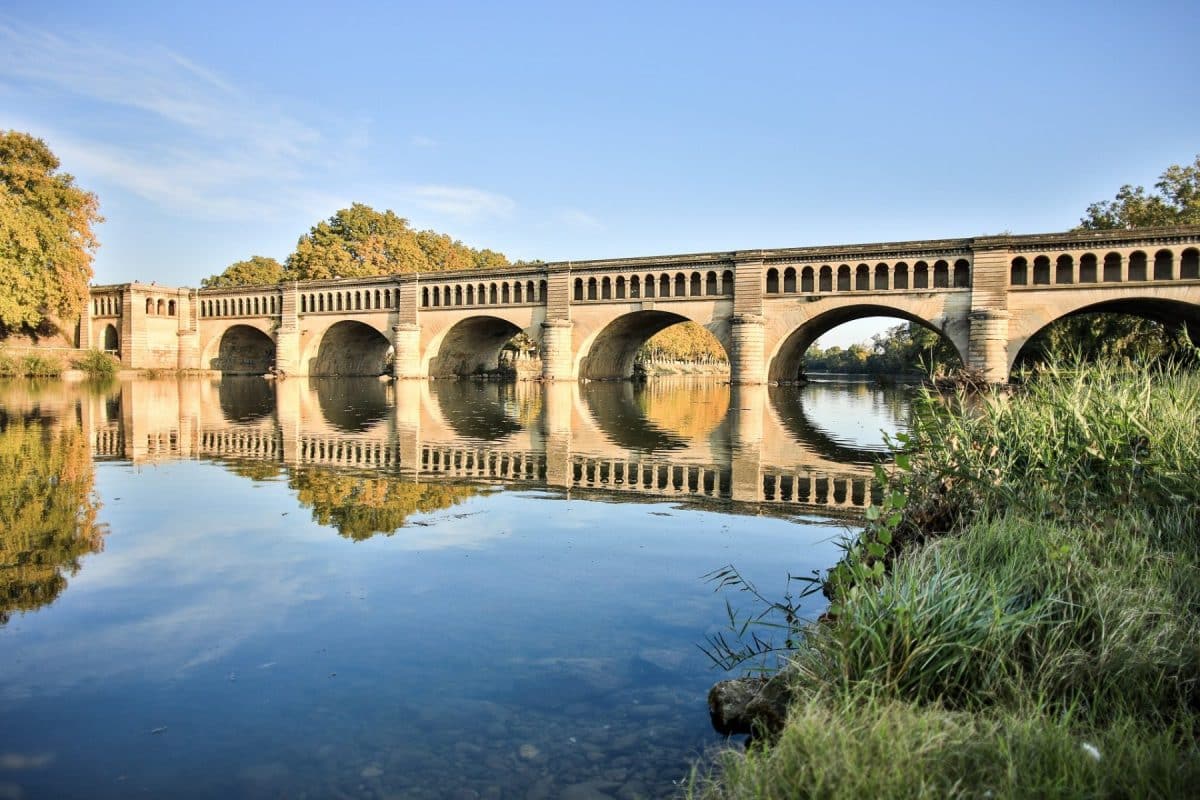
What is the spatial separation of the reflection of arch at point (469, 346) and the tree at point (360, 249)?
7.95 meters

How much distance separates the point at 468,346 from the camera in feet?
211

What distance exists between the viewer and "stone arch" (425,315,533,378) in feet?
195

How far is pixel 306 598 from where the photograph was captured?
688 cm

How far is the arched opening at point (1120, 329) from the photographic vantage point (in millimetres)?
38312

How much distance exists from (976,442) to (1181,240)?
3620 cm

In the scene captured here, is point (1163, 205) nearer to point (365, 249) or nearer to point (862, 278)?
point (862, 278)

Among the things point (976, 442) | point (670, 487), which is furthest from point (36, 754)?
point (670, 487)

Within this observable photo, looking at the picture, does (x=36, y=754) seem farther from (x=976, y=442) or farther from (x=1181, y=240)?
(x=1181, y=240)

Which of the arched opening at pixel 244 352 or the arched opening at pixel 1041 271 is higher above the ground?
the arched opening at pixel 1041 271

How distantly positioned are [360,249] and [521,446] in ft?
200

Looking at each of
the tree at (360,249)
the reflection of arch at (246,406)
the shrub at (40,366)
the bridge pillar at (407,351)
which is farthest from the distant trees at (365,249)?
the reflection of arch at (246,406)

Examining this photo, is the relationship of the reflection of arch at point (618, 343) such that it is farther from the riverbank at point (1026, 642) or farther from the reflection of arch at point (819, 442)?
the riverbank at point (1026, 642)

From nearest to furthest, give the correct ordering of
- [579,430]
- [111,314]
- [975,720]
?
[975,720]
[579,430]
[111,314]

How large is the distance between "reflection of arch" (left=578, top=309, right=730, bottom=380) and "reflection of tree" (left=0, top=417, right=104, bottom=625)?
3741cm
